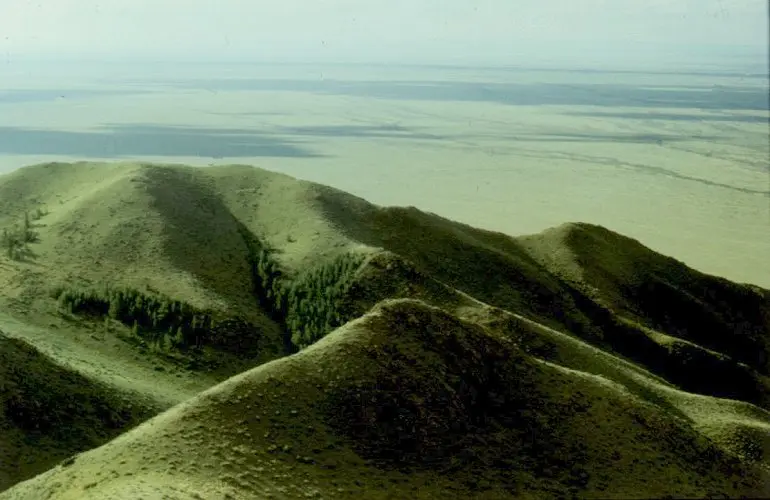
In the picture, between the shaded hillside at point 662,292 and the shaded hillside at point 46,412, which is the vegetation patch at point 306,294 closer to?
the shaded hillside at point 46,412

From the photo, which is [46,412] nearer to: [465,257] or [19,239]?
[19,239]

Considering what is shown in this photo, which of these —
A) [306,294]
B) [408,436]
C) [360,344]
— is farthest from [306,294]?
[408,436]

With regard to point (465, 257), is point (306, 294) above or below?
below

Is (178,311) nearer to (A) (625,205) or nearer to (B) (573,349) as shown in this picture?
(B) (573,349)

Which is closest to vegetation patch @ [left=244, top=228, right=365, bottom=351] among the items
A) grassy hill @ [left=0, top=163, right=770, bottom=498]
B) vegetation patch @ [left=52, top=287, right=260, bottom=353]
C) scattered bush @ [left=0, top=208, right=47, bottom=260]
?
grassy hill @ [left=0, top=163, right=770, bottom=498]

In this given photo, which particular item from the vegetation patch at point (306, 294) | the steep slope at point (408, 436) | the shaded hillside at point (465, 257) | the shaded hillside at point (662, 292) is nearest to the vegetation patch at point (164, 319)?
the vegetation patch at point (306, 294)

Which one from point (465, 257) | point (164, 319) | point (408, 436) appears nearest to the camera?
point (408, 436)

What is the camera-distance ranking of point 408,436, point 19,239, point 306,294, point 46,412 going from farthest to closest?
1. point 19,239
2. point 306,294
3. point 46,412
4. point 408,436
